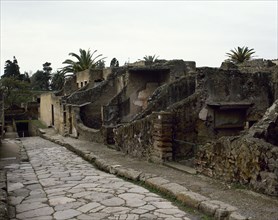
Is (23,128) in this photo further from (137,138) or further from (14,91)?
(137,138)

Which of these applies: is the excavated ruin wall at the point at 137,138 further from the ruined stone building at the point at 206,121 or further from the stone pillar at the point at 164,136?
the stone pillar at the point at 164,136

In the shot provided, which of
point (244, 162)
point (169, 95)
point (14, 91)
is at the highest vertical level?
point (14, 91)

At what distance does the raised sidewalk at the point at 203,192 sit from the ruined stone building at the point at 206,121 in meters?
0.23

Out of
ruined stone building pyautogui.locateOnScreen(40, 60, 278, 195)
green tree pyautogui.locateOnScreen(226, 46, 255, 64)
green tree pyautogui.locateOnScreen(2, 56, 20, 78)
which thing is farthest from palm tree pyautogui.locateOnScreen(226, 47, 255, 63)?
green tree pyautogui.locateOnScreen(2, 56, 20, 78)

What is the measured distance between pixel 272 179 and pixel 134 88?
11.9 m

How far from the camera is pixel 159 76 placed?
54.5 ft

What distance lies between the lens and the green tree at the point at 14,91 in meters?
47.2

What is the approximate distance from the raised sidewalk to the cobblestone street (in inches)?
8.9

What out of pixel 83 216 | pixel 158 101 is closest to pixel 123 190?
pixel 83 216

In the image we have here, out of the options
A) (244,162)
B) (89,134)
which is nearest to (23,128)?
(89,134)

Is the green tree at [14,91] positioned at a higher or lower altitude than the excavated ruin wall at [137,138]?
higher

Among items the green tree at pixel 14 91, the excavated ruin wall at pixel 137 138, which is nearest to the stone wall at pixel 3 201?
the excavated ruin wall at pixel 137 138

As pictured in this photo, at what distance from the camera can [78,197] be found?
Answer: 585 cm

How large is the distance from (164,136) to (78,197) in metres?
3.03
